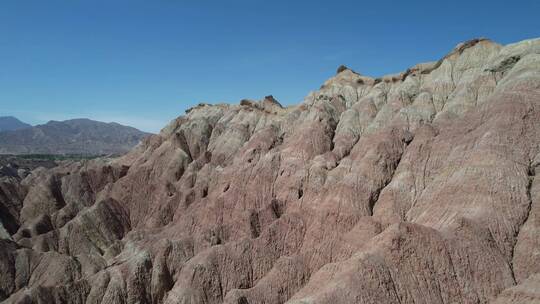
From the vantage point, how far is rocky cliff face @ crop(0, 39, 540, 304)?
80.4 feet

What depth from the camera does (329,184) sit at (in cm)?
3844

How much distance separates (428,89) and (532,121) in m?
15.6

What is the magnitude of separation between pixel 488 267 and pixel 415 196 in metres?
10.7

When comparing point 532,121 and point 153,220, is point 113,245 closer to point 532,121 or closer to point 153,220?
point 153,220

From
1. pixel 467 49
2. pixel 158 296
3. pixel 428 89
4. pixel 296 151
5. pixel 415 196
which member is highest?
pixel 467 49

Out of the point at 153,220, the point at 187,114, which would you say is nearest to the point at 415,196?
the point at 153,220

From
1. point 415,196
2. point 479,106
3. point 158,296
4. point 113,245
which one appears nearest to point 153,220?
point 113,245

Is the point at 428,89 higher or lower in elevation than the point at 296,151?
higher

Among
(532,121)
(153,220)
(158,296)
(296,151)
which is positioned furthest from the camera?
(153,220)

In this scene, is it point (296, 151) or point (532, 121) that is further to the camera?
point (296, 151)

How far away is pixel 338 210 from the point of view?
35.6 metres

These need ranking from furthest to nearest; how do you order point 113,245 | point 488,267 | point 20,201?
1. point 20,201
2. point 113,245
3. point 488,267

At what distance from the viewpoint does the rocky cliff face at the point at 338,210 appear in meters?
24.5

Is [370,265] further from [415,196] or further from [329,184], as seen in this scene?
[329,184]
